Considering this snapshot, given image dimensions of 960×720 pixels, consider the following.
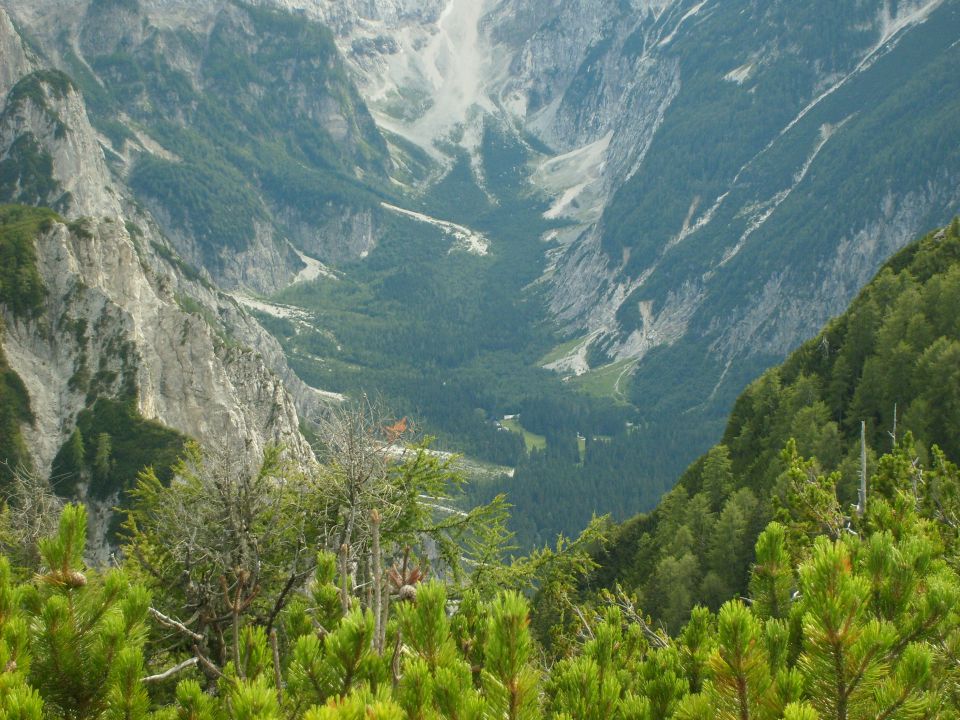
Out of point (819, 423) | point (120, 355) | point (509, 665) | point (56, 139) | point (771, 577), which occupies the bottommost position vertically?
point (509, 665)

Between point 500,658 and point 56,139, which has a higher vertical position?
point 56,139

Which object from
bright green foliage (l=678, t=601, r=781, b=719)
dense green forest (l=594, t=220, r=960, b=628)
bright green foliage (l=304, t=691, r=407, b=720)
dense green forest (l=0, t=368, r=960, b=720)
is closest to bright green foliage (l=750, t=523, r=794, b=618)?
dense green forest (l=0, t=368, r=960, b=720)

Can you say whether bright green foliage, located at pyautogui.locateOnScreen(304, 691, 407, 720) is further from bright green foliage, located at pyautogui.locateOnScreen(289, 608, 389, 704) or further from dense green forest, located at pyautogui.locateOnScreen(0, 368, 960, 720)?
bright green foliage, located at pyautogui.locateOnScreen(289, 608, 389, 704)

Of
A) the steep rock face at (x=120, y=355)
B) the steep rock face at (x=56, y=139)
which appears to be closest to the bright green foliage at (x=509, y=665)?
the steep rock face at (x=120, y=355)

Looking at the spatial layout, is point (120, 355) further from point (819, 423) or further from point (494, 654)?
point (494, 654)

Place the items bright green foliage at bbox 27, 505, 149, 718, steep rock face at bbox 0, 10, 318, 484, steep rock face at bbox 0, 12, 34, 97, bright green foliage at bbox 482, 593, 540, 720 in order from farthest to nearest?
steep rock face at bbox 0, 12, 34, 97 → steep rock face at bbox 0, 10, 318, 484 → bright green foliage at bbox 27, 505, 149, 718 → bright green foliage at bbox 482, 593, 540, 720

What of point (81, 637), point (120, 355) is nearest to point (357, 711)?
point (81, 637)

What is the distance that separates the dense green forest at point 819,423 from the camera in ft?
156

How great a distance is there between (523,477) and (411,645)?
175 metres

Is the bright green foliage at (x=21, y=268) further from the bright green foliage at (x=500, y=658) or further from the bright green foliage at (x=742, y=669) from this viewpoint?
the bright green foliage at (x=742, y=669)

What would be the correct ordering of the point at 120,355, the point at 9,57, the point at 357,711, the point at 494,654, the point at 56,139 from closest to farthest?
the point at 357,711, the point at 494,654, the point at 120,355, the point at 56,139, the point at 9,57

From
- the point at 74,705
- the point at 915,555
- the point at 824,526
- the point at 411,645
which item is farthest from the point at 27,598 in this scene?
the point at 824,526

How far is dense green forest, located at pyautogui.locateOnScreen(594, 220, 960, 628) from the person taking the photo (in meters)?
47.6

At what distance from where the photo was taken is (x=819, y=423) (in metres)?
54.5
